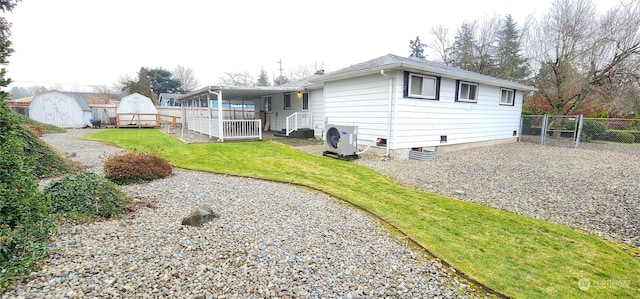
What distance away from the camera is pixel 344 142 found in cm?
890

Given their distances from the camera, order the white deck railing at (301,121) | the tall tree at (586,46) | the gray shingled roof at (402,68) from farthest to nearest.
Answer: the white deck railing at (301,121) → the tall tree at (586,46) → the gray shingled roof at (402,68)

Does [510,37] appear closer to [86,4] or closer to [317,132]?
[317,132]

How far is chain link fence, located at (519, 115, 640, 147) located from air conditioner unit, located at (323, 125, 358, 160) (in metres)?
11.5

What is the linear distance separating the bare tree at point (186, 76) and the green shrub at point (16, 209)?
52.3 meters

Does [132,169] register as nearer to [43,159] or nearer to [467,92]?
[43,159]

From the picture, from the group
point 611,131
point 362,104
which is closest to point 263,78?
point 362,104

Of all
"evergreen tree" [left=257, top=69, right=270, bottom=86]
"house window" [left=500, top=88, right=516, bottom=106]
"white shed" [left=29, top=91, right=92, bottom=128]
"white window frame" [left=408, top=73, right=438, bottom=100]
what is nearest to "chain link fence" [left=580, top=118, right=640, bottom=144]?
"house window" [left=500, top=88, right=516, bottom=106]

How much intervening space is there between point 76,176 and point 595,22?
22.6 m

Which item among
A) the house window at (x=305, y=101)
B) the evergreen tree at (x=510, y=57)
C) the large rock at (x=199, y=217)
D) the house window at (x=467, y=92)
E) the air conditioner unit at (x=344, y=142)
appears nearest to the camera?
the large rock at (x=199, y=217)

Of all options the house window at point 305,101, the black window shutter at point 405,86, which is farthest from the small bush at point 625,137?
the house window at point 305,101

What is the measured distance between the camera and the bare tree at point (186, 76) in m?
49.7

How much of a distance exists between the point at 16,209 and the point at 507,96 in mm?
17164

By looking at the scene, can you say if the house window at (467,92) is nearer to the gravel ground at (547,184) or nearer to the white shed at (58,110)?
the gravel ground at (547,184)

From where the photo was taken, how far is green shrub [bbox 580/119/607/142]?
616 inches
